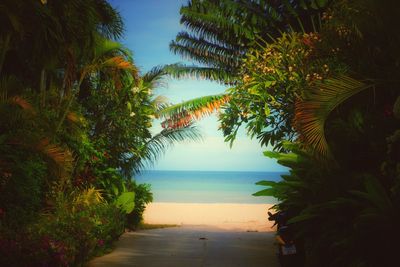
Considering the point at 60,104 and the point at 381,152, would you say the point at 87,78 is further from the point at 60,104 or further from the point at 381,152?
the point at 381,152

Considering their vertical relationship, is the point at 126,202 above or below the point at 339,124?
below

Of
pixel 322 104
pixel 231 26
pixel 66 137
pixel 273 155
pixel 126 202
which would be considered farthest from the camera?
pixel 231 26

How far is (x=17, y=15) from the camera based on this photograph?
16.6 ft

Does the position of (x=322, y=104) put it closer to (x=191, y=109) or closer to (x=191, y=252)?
(x=191, y=252)

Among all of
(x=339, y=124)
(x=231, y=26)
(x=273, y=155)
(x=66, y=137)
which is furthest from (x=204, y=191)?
(x=339, y=124)

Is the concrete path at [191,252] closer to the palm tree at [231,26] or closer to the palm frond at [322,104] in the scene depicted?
the palm frond at [322,104]

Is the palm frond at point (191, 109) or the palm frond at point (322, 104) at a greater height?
the palm frond at point (191, 109)

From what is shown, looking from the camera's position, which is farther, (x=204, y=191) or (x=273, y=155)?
(x=204, y=191)

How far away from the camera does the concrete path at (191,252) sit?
231 inches

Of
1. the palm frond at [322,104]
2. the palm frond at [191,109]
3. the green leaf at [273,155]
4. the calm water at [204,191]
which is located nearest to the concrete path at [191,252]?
the green leaf at [273,155]

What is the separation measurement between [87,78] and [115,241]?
17.3 ft

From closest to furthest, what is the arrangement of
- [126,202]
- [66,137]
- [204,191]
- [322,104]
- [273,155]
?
[322,104] → [273,155] → [66,137] → [126,202] → [204,191]

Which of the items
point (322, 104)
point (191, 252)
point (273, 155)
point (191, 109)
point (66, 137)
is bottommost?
point (191, 252)

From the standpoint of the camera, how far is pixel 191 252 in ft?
22.1
